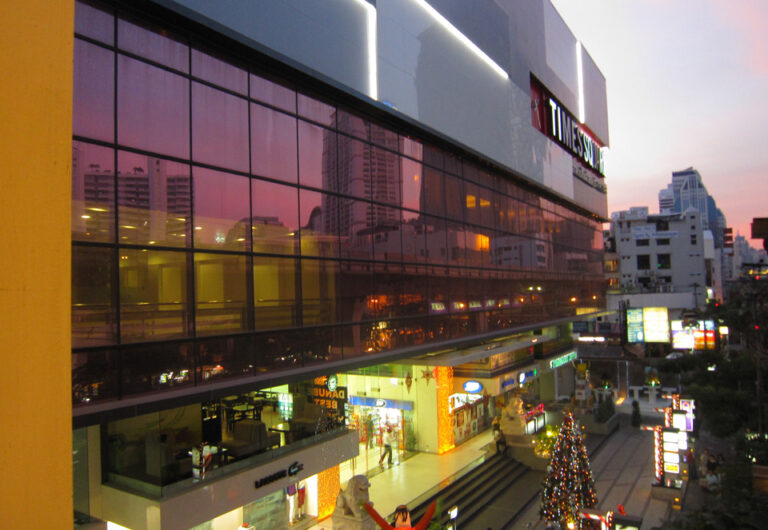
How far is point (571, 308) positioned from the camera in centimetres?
3350

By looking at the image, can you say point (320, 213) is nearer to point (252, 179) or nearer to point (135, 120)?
point (252, 179)

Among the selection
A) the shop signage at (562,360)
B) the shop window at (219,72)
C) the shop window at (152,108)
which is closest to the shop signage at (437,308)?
the shop window at (219,72)

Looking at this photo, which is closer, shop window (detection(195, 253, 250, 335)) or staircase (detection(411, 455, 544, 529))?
shop window (detection(195, 253, 250, 335))

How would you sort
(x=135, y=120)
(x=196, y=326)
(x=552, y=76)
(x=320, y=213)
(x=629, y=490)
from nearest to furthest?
(x=135, y=120) → (x=196, y=326) → (x=320, y=213) → (x=629, y=490) → (x=552, y=76)

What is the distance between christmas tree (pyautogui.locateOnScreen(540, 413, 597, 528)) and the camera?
612 inches

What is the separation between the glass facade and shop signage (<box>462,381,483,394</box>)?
298cm

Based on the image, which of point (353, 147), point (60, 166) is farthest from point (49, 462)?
point (353, 147)

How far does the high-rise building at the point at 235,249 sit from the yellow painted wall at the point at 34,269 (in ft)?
0.06

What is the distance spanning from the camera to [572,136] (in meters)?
33.6

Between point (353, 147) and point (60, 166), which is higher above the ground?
point (353, 147)

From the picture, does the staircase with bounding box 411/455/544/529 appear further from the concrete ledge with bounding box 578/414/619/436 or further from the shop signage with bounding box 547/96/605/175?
the shop signage with bounding box 547/96/605/175

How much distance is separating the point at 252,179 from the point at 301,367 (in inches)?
182

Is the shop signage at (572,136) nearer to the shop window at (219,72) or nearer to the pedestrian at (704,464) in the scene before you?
the pedestrian at (704,464)

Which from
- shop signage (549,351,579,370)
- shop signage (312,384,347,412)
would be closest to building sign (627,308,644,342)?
shop signage (549,351,579,370)
